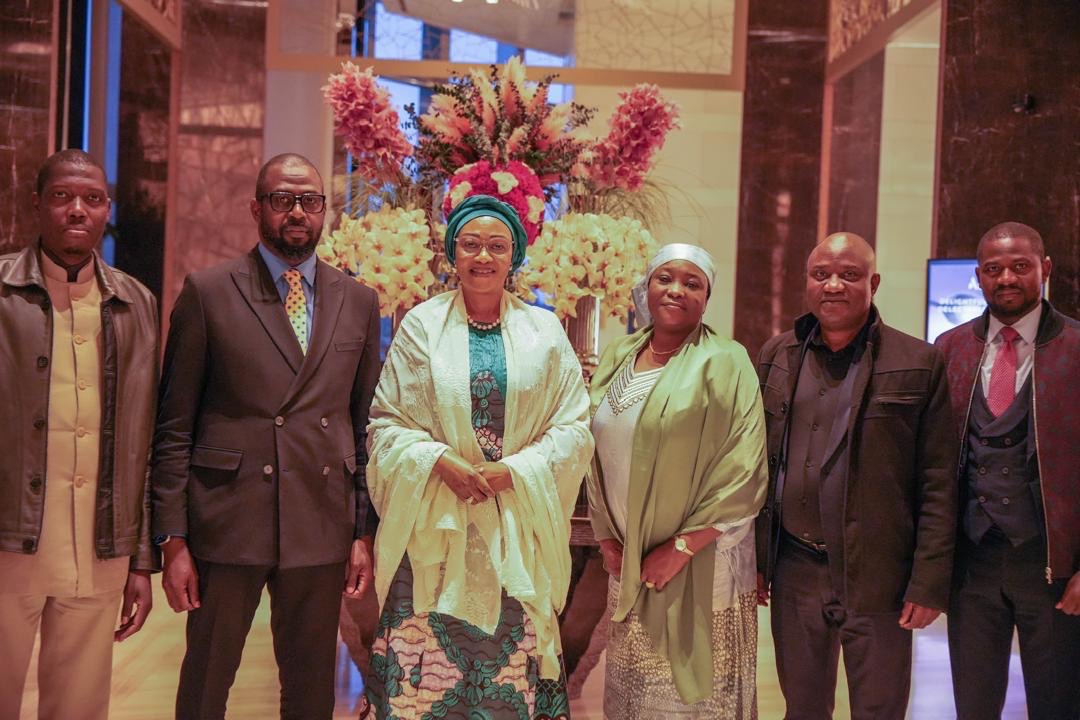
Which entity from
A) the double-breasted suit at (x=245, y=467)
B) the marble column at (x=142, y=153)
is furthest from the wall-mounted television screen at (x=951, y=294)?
the marble column at (x=142, y=153)

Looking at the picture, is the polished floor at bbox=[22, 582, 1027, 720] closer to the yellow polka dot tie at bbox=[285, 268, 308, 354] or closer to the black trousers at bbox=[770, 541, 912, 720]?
the black trousers at bbox=[770, 541, 912, 720]

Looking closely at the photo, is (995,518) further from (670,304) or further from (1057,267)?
(1057,267)

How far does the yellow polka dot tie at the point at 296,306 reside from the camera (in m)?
2.73

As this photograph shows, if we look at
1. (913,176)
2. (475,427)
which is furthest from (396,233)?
(913,176)

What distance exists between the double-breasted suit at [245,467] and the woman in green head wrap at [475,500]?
0.15 m

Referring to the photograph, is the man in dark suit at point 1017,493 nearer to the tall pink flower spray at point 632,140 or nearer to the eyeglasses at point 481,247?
the tall pink flower spray at point 632,140

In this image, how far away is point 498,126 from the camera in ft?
11.9

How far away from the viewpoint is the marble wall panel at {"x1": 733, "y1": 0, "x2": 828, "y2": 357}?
22.8 feet

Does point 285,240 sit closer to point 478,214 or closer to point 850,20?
point 478,214

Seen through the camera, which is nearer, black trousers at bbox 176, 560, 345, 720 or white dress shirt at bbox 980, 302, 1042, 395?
black trousers at bbox 176, 560, 345, 720

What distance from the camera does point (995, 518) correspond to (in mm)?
2777

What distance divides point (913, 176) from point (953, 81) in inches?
64.2

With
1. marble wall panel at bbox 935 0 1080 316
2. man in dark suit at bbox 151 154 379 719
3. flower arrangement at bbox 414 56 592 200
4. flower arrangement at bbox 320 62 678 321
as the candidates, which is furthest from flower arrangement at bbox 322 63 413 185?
marble wall panel at bbox 935 0 1080 316

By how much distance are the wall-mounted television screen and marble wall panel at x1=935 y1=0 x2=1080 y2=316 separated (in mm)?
565
